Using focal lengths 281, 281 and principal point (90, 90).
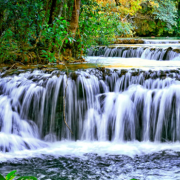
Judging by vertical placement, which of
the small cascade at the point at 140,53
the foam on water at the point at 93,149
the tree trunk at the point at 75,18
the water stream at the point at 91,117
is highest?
the tree trunk at the point at 75,18

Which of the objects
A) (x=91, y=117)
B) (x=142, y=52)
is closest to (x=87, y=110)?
(x=91, y=117)

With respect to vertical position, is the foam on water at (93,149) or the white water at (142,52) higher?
the white water at (142,52)

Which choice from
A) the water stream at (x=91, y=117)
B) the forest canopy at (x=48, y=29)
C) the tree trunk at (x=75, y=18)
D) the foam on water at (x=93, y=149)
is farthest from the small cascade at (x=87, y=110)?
the tree trunk at (x=75, y=18)

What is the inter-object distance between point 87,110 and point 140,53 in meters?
5.91

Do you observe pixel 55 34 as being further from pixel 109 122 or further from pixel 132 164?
pixel 132 164

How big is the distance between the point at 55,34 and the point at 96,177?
15.3 feet

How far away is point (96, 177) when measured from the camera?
3.55m

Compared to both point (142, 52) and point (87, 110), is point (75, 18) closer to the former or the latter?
point (142, 52)

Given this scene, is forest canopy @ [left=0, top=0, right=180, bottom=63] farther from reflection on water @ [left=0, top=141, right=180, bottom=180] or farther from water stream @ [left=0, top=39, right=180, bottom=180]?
reflection on water @ [left=0, top=141, right=180, bottom=180]

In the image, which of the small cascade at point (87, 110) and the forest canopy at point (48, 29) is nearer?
the small cascade at point (87, 110)

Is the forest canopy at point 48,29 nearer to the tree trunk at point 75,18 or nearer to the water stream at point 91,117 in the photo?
the tree trunk at point 75,18

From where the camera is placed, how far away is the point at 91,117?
536 centimetres

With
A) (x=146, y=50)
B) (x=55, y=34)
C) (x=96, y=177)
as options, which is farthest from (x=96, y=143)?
(x=146, y=50)

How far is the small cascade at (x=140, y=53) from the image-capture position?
9625mm
